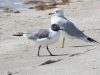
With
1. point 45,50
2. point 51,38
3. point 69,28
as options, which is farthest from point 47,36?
point 69,28

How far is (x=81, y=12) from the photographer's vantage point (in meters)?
19.7

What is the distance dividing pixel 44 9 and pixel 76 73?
14413 mm

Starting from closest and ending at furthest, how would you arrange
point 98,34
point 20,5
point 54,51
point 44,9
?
point 54,51, point 98,34, point 44,9, point 20,5

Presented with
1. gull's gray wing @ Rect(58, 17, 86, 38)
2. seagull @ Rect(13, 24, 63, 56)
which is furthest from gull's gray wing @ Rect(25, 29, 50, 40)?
gull's gray wing @ Rect(58, 17, 86, 38)

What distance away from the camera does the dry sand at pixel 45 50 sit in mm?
7680

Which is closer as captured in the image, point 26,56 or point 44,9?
point 26,56

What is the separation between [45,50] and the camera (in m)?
11.3

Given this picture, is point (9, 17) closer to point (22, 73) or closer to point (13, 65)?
point (13, 65)

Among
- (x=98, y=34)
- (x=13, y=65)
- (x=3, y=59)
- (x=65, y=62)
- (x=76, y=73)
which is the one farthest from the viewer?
(x=98, y=34)

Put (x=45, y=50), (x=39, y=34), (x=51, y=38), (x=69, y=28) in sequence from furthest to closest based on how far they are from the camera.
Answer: (x=69, y=28)
(x=45, y=50)
(x=39, y=34)
(x=51, y=38)

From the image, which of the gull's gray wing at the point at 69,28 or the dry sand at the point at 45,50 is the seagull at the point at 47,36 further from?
the gull's gray wing at the point at 69,28

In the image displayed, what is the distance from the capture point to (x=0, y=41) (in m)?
13.1

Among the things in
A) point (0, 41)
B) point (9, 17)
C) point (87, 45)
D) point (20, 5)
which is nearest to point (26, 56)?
point (87, 45)

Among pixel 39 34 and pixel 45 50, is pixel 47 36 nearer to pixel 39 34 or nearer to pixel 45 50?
pixel 39 34
